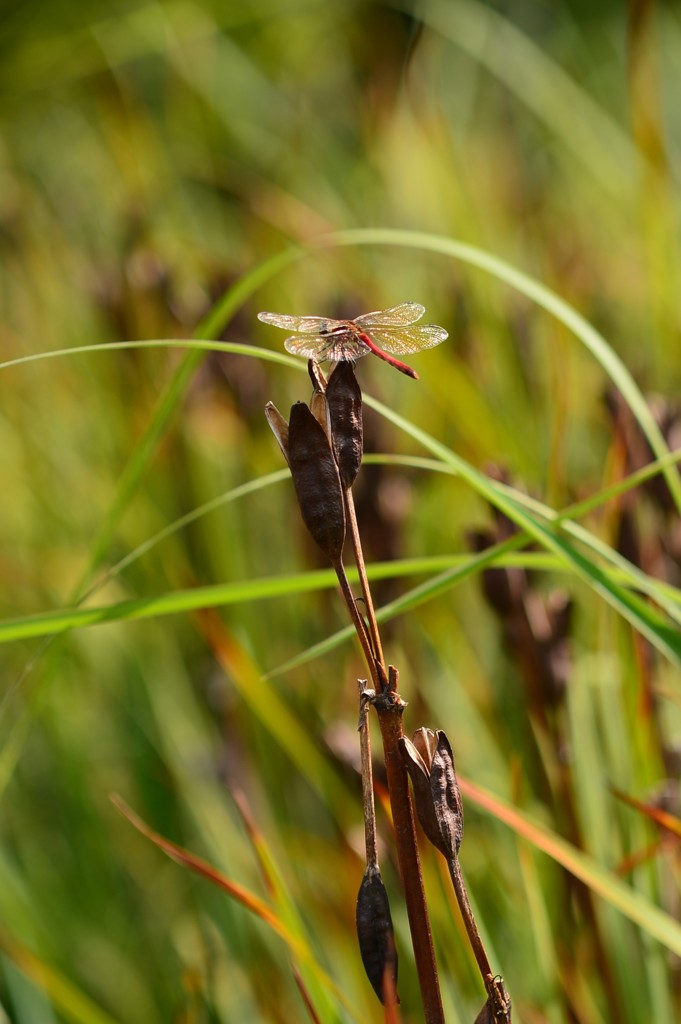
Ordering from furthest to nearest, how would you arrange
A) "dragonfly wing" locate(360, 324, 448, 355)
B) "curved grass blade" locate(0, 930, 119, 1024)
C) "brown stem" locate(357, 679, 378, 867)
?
"curved grass blade" locate(0, 930, 119, 1024) → "dragonfly wing" locate(360, 324, 448, 355) → "brown stem" locate(357, 679, 378, 867)

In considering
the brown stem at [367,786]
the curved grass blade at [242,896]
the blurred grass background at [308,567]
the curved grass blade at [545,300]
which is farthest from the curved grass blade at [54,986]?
the curved grass blade at [545,300]

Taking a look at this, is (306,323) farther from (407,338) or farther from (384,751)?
(384,751)

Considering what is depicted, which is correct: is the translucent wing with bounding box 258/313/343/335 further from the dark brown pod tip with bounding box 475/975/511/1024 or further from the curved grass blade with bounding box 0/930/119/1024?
the curved grass blade with bounding box 0/930/119/1024

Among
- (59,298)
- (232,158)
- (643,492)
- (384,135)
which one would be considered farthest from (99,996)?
(232,158)

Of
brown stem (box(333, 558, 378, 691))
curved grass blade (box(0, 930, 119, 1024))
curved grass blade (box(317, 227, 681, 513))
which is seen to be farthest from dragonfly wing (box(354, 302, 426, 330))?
curved grass blade (box(0, 930, 119, 1024))

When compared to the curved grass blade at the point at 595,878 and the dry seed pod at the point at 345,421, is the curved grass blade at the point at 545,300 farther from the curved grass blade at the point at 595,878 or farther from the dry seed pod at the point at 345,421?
the dry seed pod at the point at 345,421

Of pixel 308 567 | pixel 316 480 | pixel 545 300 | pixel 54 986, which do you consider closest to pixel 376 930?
pixel 316 480
